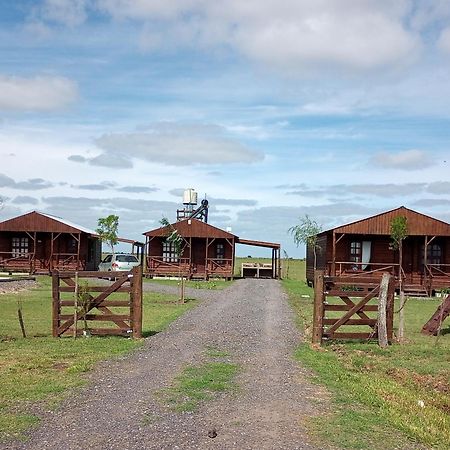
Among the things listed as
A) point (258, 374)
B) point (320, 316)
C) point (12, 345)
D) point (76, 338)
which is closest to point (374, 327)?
point (320, 316)

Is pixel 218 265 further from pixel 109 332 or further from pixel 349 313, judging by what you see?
pixel 349 313

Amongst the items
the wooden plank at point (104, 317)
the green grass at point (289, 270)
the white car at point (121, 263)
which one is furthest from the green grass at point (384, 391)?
the green grass at point (289, 270)

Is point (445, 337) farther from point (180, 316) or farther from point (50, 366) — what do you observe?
point (50, 366)

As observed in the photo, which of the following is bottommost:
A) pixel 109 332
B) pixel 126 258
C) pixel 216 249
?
pixel 109 332

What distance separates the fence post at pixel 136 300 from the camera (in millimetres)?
14867

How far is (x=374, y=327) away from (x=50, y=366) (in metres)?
7.37

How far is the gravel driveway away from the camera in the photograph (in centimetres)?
700

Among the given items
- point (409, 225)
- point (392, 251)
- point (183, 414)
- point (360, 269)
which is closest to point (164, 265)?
point (360, 269)

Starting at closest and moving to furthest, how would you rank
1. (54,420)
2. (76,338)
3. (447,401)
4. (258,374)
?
(54,420) < (447,401) < (258,374) < (76,338)

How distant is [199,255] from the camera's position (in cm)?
4547

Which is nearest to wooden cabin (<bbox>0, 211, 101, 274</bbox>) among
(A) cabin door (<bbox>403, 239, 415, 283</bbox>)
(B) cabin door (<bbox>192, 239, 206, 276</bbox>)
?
(B) cabin door (<bbox>192, 239, 206, 276</bbox>)

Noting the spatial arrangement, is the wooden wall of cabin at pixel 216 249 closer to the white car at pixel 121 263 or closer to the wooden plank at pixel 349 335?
the white car at pixel 121 263

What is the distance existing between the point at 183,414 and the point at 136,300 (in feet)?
22.8

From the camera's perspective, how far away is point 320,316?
48.6ft
